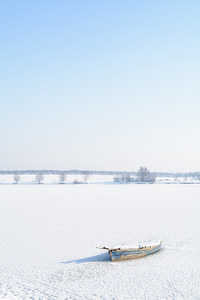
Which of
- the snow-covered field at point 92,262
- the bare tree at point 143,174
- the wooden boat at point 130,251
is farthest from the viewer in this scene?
the bare tree at point 143,174

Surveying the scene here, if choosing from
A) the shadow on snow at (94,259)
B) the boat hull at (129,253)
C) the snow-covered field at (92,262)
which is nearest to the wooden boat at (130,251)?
the boat hull at (129,253)

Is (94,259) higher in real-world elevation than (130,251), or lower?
lower

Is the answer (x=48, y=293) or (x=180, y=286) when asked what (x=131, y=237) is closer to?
(x=180, y=286)

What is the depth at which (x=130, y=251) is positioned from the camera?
9.61m

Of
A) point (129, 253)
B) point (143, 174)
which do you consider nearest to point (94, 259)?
point (129, 253)

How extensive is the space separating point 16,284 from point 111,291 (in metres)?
2.82

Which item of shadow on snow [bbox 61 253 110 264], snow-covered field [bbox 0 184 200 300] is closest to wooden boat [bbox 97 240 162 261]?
snow-covered field [bbox 0 184 200 300]

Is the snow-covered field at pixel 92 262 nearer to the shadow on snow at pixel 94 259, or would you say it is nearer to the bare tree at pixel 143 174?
the shadow on snow at pixel 94 259

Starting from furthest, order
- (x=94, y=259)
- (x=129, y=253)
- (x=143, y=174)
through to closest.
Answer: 1. (x=143, y=174)
2. (x=94, y=259)
3. (x=129, y=253)

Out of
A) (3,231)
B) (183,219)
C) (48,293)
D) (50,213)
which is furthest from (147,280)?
(50,213)

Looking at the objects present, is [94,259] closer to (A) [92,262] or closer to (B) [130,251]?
(A) [92,262]

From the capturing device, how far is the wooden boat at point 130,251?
9391 mm

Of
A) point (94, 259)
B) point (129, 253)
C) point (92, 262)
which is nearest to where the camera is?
point (92, 262)

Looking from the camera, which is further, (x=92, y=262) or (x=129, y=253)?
(x=129, y=253)
